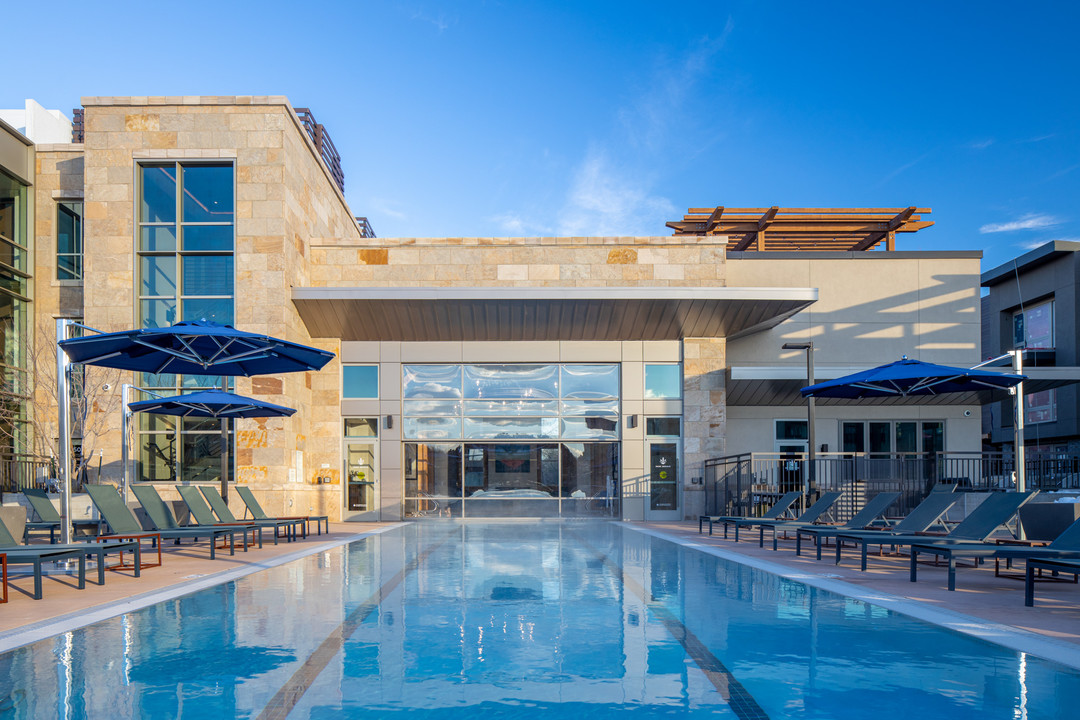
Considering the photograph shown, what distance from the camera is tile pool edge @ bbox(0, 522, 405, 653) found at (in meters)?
5.68

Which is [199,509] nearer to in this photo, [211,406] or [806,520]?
[211,406]

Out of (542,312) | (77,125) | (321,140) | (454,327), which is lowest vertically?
(454,327)

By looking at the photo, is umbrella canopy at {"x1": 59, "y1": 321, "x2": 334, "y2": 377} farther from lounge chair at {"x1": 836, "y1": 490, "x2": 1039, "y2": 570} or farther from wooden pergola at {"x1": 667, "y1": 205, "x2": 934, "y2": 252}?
wooden pergola at {"x1": 667, "y1": 205, "x2": 934, "y2": 252}

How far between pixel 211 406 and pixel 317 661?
36.0 ft

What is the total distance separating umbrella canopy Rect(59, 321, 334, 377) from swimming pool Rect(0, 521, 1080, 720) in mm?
3885

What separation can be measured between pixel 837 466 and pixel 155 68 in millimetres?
19021

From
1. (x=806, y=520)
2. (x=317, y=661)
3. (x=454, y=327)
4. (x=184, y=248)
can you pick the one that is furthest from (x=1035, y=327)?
(x=317, y=661)

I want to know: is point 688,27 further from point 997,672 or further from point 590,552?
point 997,672

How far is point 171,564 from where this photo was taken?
36.0ft

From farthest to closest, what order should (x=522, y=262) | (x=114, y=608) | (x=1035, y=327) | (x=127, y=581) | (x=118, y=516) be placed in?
(x=1035, y=327) → (x=522, y=262) → (x=118, y=516) → (x=127, y=581) → (x=114, y=608)

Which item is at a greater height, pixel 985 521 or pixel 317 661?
pixel 985 521

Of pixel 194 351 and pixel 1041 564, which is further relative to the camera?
pixel 194 351

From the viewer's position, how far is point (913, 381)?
1439cm

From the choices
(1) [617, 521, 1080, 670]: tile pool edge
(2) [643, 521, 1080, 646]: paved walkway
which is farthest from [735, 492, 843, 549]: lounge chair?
(1) [617, 521, 1080, 670]: tile pool edge
